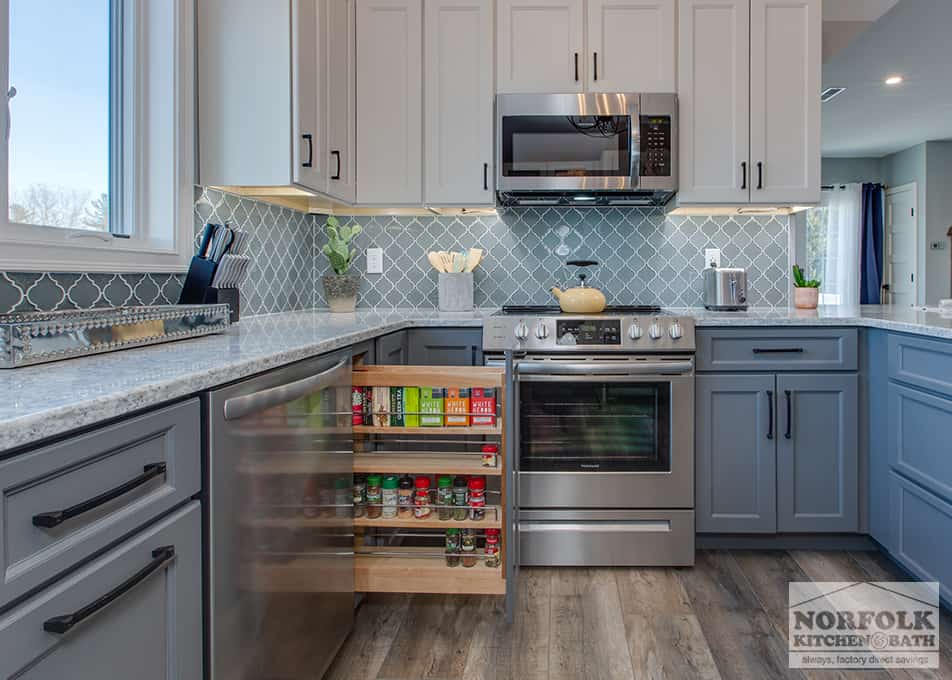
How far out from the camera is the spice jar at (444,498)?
1907 millimetres

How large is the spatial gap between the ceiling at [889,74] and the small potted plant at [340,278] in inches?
97.4

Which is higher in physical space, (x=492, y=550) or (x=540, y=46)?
(x=540, y=46)

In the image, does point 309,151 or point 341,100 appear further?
point 341,100

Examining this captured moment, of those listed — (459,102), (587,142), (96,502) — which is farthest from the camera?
(459,102)

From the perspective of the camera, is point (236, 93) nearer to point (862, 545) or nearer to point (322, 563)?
point (322, 563)

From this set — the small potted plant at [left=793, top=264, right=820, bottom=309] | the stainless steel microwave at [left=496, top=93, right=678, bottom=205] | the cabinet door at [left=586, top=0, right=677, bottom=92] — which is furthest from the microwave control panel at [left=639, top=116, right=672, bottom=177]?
the small potted plant at [left=793, top=264, right=820, bottom=309]

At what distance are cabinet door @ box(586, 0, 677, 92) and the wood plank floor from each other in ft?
6.37

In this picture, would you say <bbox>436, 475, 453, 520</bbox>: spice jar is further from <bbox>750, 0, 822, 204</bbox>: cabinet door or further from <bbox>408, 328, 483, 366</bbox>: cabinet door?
<bbox>750, 0, 822, 204</bbox>: cabinet door

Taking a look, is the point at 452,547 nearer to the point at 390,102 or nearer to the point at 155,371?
the point at 155,371

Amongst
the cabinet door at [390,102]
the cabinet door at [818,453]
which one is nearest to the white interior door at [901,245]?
the cabinet door at [818,453]

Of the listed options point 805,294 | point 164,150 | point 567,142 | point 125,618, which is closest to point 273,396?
point 125,618

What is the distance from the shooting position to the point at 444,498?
75.1 inches

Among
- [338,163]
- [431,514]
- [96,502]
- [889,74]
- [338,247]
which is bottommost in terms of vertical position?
[431,514]

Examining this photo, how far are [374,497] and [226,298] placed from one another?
28.2 inches
